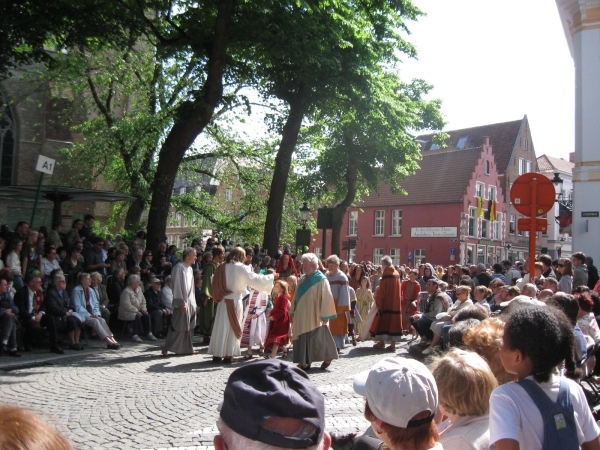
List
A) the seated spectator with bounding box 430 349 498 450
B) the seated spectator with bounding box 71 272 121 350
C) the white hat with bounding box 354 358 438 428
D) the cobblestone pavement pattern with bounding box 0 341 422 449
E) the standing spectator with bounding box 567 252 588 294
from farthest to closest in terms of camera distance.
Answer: the standing spectator with bounding box 567 252 588 294 → the seated spectator with bounding box 71 272 121 350 → the cobblestone pavement pattern with bounding box 0 341 422 449 → the seated spectator with bounding box 430 349 498 450 → the white hat with bounding box 354 358 438 428

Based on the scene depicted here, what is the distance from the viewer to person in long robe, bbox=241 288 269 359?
41.3 ft

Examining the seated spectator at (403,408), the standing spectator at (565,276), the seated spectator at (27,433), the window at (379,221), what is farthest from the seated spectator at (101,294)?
the window at (379,221)

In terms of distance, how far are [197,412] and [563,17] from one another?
23.6m

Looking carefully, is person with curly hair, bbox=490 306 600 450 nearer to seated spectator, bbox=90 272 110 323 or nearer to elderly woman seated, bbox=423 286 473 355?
elderly woman seated, bbox=423 286 473 355

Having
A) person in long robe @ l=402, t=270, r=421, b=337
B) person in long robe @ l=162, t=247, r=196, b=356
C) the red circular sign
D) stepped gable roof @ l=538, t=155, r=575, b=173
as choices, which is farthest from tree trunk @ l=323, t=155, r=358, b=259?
stepped gable roof @ l=538, t=155, r=575, b=173

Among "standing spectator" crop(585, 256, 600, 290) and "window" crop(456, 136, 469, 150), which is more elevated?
"window" crop(456, 136, 469, 150)

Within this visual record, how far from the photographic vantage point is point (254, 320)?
1287cm

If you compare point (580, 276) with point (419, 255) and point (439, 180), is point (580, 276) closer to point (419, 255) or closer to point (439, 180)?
point (419, 255)

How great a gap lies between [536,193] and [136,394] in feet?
18.9

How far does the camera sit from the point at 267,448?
184 cm

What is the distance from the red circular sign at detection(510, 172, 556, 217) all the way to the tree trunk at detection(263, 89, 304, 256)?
13637mm

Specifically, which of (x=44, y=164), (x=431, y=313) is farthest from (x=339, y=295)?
(x=44, y=164)

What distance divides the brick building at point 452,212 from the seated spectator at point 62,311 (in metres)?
39.9

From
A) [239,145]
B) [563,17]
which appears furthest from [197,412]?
[563,17]
